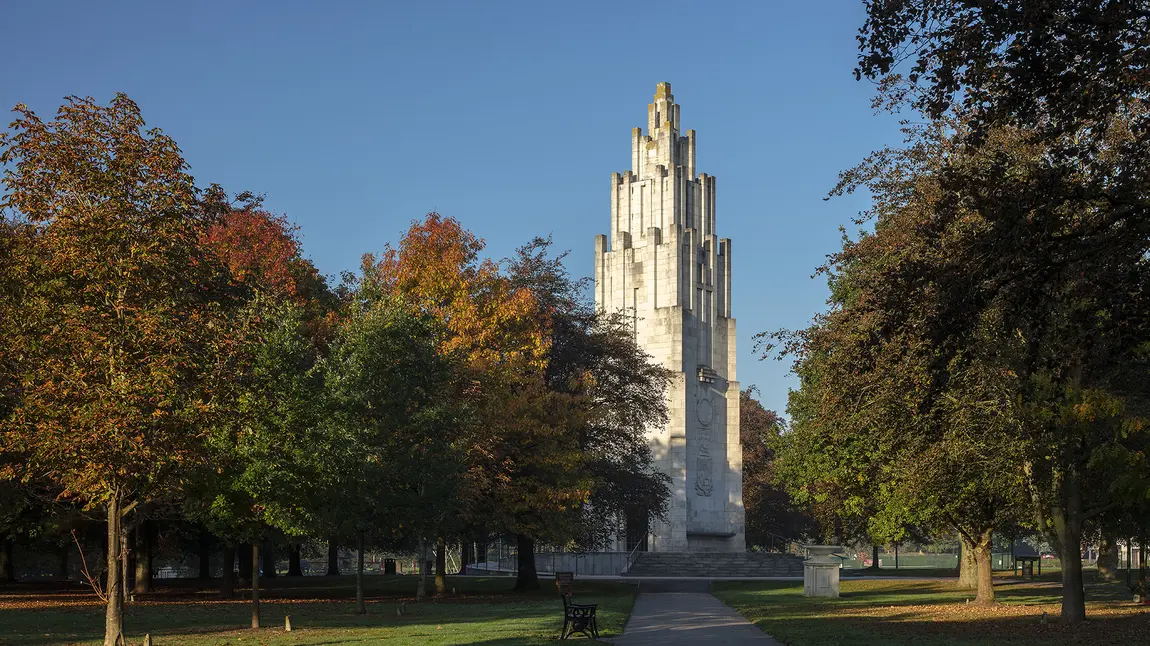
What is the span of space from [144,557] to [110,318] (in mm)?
27061

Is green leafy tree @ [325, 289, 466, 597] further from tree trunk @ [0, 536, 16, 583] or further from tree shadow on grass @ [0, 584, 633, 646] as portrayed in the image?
tree trunk @ [0, 536, 16, 583]

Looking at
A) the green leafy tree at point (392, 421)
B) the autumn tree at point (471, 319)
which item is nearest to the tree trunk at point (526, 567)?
the autumn tree at point (471, 319)

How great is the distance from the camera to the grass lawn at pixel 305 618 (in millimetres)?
22703

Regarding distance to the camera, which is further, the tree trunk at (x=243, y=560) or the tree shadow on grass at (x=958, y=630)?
the tree trunk at (x=243, y=560)

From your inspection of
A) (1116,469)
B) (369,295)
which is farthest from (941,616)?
(369,295)

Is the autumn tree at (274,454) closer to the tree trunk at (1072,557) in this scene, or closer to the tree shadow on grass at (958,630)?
the tree shadow on grass at (958,630)

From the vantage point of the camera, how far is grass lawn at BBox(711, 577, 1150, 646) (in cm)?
2244

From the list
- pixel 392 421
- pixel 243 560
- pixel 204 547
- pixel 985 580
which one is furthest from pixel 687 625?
pixel 243 560

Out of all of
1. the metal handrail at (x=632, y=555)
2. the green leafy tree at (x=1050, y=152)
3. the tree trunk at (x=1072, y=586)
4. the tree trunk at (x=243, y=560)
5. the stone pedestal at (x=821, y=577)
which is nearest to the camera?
the green leafy tree at (x=1050, y=152)

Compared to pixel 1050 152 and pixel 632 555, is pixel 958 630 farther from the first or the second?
pixel 632 555

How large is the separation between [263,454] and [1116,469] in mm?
17158

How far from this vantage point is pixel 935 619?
28.6 metres

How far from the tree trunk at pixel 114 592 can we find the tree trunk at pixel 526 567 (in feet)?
89.5

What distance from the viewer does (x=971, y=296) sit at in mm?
13703
